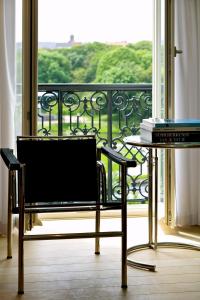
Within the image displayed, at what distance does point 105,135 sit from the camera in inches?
203

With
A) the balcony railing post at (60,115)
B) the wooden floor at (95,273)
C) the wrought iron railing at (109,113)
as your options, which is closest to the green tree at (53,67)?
the wrought iron railing at (109,113)

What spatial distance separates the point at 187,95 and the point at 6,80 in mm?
1146

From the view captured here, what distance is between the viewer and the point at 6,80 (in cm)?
384

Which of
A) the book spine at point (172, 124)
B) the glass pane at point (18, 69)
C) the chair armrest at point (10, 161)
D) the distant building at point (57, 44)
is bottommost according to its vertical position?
the chair armrest at point (10, 161)

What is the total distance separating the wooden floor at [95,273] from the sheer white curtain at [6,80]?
0.44 m

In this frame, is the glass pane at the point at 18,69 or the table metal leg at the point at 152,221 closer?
the table metal leg at the point at 152,221

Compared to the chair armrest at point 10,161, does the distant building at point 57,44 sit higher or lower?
higher

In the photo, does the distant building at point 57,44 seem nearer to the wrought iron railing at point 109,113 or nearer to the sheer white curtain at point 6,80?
the wrought iron railing at point 109,113

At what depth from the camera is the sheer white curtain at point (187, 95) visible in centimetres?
402

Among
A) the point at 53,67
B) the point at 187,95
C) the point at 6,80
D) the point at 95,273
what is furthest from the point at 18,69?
the point at 53,67

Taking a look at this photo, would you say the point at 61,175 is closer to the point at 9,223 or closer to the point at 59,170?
the point at 59,170

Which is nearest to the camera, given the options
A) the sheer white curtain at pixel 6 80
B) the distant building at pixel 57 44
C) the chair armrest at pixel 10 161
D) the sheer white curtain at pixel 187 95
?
the chair armrest at pixel 10 161

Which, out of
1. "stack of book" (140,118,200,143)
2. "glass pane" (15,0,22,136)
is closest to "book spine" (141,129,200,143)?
"stack of book" (140,118,200,143)

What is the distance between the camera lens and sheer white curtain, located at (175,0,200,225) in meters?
4.02
